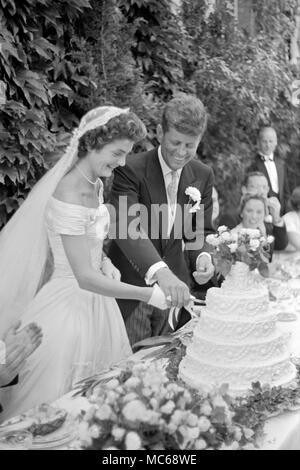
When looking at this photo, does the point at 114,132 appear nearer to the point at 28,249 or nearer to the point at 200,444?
the point at 28,249

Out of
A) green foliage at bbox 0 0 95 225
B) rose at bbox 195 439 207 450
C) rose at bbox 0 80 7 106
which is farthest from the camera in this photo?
green foliage at bbox 0 0 95 225

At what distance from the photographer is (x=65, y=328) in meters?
2.58

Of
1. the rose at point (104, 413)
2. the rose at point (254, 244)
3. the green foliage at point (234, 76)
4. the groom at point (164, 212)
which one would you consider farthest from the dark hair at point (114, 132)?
the green foliage at point (234, 76)

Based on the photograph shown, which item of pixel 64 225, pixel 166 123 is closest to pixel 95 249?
pixel 64 225

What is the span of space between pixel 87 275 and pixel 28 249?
0.40 meters

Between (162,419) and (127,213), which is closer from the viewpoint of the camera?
(162,419)

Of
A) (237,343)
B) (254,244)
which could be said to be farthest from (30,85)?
(237,343)

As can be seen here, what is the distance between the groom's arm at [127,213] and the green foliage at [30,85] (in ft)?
2.91

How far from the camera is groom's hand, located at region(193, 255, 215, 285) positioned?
2.77m

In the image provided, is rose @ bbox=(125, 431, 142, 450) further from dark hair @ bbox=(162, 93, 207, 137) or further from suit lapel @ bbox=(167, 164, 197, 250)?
suit lapel @ bbox=(167, 164, 197, 250)

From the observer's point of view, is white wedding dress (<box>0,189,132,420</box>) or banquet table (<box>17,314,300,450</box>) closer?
banquet table (<box>17,314,300,450</box>)

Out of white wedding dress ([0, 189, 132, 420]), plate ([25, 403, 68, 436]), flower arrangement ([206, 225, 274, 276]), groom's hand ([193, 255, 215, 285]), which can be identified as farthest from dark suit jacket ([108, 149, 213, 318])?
plate ([25, 403, 68, 436])

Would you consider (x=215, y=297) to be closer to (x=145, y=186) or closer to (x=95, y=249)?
(x=95, y=249)

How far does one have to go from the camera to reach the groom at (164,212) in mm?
2865
